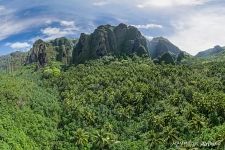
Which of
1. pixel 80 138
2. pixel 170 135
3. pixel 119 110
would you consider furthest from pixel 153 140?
pixel 119 110

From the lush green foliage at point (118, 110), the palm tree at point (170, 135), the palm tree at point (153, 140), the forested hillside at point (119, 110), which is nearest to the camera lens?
the palm tree at point (170, 135)

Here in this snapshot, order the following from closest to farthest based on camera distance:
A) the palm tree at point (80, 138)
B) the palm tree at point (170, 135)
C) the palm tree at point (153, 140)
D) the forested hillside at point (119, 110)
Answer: the palm tree at point (170, 135), the palm tree at point (153, 140), the forested hillside at point (119, 110), the palm tree at point (80, 138)

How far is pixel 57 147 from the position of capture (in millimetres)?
131250

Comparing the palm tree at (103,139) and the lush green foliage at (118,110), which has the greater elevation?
the lush green foliage at (118,110)

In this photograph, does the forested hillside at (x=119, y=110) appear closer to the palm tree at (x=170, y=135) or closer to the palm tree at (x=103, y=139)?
the palm tree at (x=103, y=139)

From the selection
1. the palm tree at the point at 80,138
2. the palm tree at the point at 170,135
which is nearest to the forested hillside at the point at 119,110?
the palm tree at the point at 80,138

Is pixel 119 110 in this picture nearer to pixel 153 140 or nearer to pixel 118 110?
pixel 118 110

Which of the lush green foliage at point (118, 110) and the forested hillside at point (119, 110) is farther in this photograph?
the lush green foliage at point (118, 110)

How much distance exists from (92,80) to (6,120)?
4990cm

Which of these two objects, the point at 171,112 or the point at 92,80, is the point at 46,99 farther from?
the point at 171,112

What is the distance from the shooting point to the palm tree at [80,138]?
132 m

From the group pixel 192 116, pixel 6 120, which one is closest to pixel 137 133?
→ pixel 192 116

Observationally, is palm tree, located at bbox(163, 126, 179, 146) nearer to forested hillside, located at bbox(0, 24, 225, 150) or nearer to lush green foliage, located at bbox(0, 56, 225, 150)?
lush green foliage, located at bbox(0, 56, 225, 150)

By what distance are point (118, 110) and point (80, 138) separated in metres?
19.5
